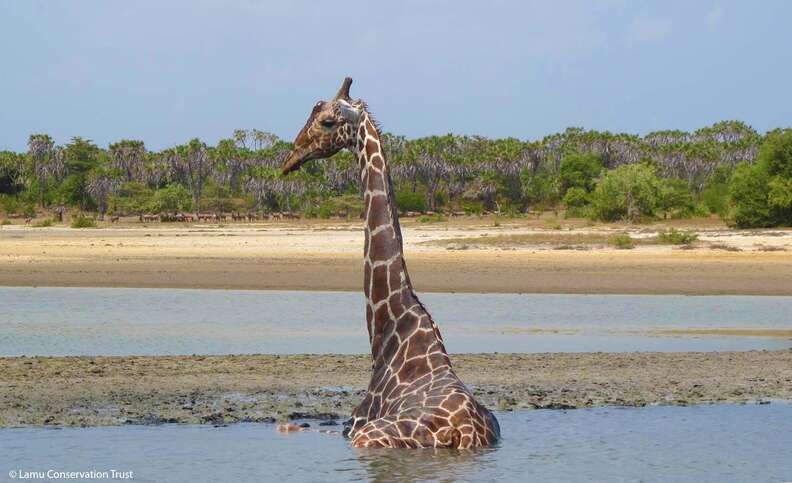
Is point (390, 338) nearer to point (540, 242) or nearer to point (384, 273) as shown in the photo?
point (384, 273)

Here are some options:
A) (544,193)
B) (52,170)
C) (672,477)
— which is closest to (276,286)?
(672,477)

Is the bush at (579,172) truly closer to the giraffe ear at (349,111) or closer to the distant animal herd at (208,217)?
the distant animal herd at (208,217)

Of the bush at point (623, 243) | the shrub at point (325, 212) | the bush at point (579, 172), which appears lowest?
the bush at point (623, 243)

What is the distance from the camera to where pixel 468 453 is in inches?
367

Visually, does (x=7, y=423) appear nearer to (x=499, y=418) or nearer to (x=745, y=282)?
(x=499, y=418)

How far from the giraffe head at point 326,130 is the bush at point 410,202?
292 feet

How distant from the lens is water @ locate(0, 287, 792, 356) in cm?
1789

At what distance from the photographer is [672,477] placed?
9.17 metres

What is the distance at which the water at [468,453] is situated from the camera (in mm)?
9094

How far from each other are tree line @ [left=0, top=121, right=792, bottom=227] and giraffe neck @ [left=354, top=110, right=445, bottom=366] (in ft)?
251

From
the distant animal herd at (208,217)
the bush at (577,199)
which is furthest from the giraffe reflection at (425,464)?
the bush at (577,199)

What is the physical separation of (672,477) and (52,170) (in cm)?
11405

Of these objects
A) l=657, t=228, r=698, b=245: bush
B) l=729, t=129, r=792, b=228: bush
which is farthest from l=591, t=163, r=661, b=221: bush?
l=657, t=228, r=698, b=245: bush

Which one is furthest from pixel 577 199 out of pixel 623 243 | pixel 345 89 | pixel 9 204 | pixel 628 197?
pixel 345 89
